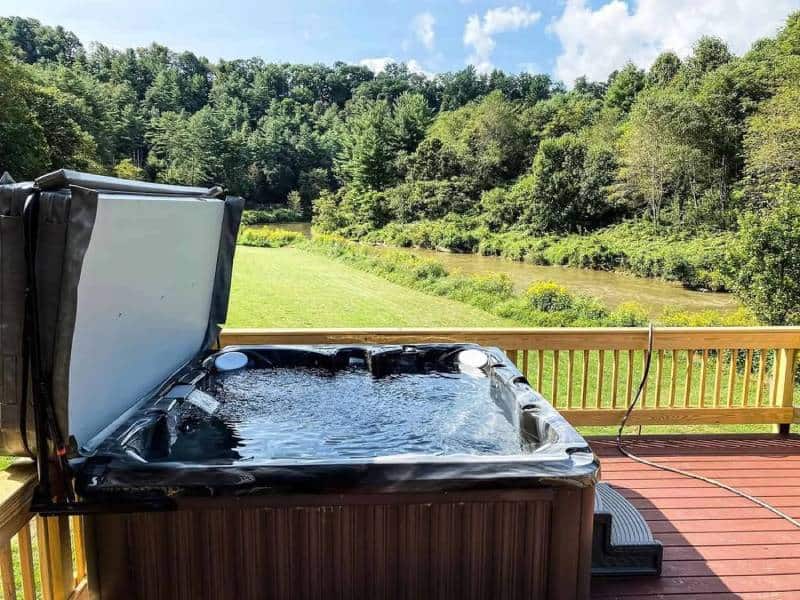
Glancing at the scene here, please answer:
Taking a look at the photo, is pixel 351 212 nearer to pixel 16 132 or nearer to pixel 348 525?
pixel 16 132

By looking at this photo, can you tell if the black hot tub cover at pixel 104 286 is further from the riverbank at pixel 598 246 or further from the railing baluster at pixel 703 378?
the riverbank at pixel 598 246

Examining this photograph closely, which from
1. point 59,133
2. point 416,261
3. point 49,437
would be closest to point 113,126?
point 59,133

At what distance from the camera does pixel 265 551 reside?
1596mm

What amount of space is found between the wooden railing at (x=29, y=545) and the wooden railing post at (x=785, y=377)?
372cm

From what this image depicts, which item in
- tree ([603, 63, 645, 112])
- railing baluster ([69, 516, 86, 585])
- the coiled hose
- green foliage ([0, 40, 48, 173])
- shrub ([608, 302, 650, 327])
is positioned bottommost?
shrub ([608, 302, 650, 327])

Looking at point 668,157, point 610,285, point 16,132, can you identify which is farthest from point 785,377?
point 668,157

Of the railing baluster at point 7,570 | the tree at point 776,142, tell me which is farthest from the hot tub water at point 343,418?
the tree at point 776,142

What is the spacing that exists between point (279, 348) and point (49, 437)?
1.74m

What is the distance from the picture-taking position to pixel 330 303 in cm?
948

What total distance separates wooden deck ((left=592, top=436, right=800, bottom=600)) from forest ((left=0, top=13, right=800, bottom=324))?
3.93m

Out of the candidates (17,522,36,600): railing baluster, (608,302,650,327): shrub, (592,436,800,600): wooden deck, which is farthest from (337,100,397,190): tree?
(17,522,36,600): railing baluster

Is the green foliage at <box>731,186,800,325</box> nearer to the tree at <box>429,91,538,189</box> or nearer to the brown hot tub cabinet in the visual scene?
the brown hot tub cabinet

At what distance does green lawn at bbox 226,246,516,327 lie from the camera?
8430 millimetres

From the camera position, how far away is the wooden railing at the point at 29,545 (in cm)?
134
